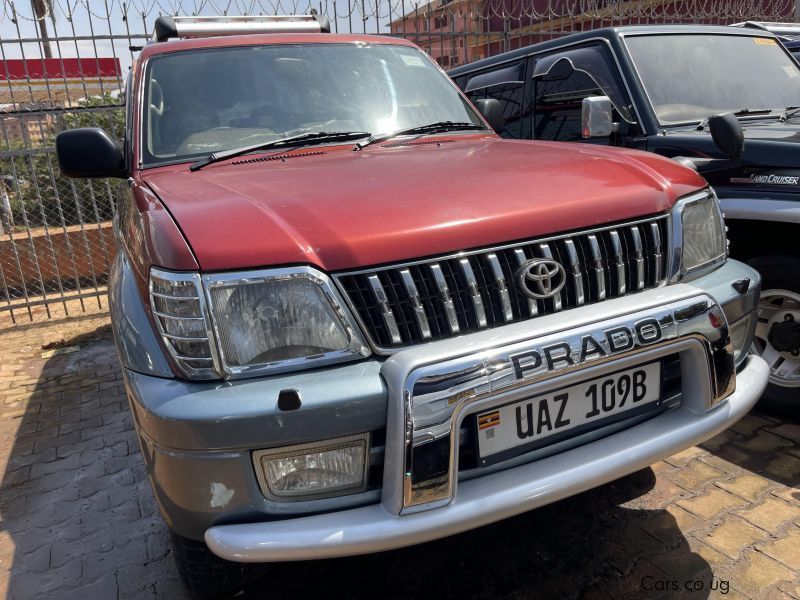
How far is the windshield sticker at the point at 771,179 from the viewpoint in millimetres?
2846

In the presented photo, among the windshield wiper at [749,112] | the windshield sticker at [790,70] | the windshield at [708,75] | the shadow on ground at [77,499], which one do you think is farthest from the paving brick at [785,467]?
the windshield sticker at [790,70]

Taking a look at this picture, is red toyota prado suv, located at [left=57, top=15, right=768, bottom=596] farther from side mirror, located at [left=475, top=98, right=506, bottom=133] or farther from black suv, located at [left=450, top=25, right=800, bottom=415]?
side mirror, located at [left=475, top=98, right=506, bottom=133]

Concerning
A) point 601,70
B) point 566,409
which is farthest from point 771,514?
point 601,70

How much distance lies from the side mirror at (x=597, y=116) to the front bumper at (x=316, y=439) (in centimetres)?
198

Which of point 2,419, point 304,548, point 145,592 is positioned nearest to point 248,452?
point 304,548

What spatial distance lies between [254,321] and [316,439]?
347 mm

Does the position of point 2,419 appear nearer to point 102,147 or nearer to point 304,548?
point 102,147

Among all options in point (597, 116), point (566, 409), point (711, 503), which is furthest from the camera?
point (597, 116)

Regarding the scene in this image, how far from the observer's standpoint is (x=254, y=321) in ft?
5.44

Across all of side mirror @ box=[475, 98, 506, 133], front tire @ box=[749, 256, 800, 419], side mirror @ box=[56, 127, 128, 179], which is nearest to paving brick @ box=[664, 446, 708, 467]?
front tire @ box=[749, 256, 800, 419]

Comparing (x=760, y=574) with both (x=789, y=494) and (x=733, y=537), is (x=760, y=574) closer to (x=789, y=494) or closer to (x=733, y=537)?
(x=733, y=537)

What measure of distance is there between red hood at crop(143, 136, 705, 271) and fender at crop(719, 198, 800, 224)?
0.79 metres

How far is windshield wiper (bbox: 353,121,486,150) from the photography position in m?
2.70

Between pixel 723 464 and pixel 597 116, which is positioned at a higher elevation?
pixel 597 116
